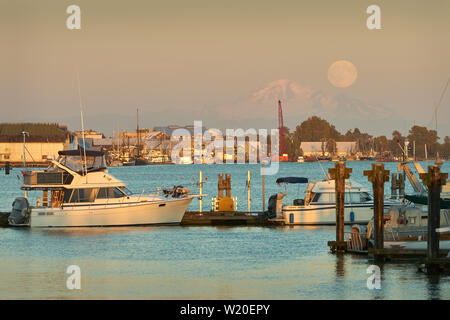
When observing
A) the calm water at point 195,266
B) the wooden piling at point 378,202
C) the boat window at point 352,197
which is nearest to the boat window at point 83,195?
the calm water at point 195,266

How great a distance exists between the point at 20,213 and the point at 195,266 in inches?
659

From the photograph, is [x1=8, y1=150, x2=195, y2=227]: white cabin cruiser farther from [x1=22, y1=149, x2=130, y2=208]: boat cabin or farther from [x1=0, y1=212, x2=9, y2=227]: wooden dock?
[x1=0, y1=212, x2=9, y2=227]: wooden dock

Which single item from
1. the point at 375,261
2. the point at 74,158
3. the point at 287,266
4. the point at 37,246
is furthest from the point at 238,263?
the point at 74,158

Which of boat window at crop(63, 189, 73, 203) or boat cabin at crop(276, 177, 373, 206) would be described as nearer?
boat window at crop(63, 189, 73, 203)

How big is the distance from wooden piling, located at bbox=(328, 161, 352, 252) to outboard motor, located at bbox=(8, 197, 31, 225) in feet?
64.0

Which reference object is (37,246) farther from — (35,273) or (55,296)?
(55,296)

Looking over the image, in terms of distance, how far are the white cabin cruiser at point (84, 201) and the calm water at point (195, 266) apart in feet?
2.19

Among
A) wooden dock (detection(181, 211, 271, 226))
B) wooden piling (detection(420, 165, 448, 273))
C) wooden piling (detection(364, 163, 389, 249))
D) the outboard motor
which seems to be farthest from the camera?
the outboard motor

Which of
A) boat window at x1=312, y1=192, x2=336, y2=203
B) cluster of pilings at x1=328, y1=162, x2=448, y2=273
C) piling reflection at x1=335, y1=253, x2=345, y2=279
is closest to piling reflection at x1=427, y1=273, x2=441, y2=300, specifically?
cluster of pilings at x1=328, y1=162, x2=448, y2=273

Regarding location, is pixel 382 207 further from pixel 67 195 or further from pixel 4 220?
pixel 4 220

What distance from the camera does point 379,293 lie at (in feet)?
94.2

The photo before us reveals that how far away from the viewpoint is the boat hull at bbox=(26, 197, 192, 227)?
158ft

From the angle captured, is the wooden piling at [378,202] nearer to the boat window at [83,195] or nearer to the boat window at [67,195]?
the boat window at [83,195]
